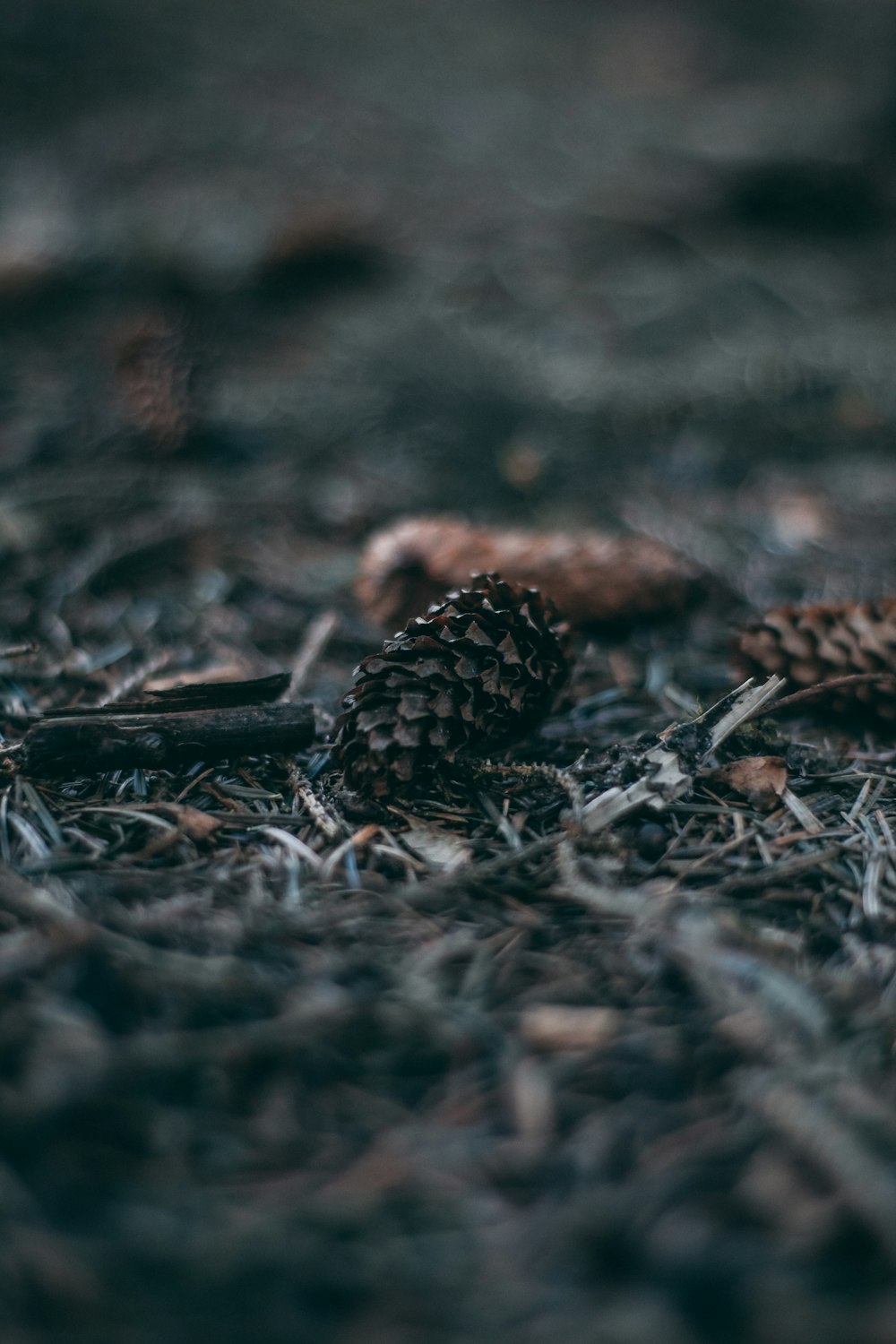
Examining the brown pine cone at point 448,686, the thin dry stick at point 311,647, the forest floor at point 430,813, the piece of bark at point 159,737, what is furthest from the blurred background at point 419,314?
the brown pine cone at point 448,686

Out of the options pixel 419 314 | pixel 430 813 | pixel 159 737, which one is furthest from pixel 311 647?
pixel 419 314

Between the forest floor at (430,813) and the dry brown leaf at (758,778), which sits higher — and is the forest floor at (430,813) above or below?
above

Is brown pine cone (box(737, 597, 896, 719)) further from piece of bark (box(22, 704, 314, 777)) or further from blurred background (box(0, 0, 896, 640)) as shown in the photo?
piece of bark (box(22, 704, 314, 777))

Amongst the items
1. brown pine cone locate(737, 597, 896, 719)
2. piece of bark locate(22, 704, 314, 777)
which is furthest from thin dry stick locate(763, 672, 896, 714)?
piece of bark locate(22, 704, 314, 777)

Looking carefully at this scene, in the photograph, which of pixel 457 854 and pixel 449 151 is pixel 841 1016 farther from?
pixel 449 151

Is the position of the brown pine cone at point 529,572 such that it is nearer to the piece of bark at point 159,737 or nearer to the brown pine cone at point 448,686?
the brown pine cone at point 448,686

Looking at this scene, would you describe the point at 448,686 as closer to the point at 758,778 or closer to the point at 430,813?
the point at 430,813
